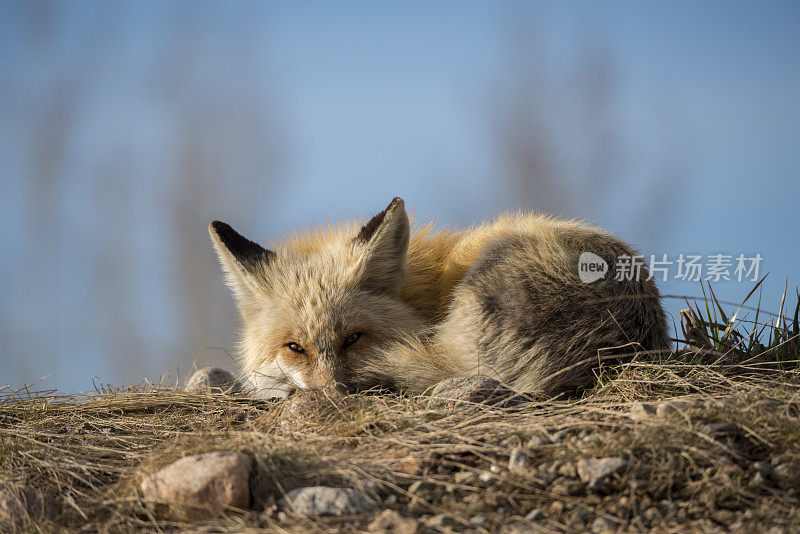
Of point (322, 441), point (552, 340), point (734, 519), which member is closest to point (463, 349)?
point (552, 340)

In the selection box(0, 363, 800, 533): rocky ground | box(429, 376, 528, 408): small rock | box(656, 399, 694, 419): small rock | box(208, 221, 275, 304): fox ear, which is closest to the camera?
box(0, 363, 800, 533): rocky ground

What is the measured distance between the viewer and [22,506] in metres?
2.72

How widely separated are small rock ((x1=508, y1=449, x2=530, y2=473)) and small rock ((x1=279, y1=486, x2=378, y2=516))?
0.56 metres

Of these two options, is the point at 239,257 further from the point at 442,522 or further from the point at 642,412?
the point at 642,412

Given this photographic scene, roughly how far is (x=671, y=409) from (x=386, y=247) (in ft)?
6.24

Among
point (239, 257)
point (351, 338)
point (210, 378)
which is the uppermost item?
point (239, 257)

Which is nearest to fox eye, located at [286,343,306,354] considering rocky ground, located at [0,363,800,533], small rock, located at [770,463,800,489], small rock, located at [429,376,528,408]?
rocky ground, located at [0,363,800,533]

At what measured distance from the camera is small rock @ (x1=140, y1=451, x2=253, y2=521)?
246 centimetres

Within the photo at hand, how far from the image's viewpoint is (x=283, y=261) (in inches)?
169

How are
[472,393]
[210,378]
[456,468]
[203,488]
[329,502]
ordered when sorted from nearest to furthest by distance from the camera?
1. [329,502]
2. [203,488]
3. [456,468]
4. [472,393]
5. [210,378]

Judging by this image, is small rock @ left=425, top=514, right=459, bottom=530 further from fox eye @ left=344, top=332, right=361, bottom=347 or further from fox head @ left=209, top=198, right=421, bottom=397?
fox eye @ left=344, top=332, right=361, bottom=347

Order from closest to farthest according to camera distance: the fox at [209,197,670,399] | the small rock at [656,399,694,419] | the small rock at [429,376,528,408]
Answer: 1. the small rock at [656,399,694,419]
2. the small rock at [429,376,528,408]
3. the fox at [209,197,670,399]

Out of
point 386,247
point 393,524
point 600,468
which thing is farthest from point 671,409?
point 386,247

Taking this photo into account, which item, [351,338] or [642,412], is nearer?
[642,412]
